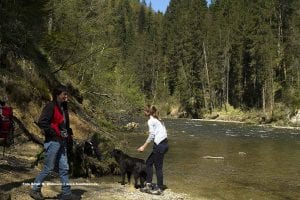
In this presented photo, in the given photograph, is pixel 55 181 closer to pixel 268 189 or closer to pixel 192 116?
pixel 268 189

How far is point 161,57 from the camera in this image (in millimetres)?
107938

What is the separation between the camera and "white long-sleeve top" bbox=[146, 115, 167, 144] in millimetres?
11680

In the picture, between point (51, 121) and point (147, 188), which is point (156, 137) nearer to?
point (147, 188)

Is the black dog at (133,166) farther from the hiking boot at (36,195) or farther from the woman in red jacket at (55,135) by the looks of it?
the hiking boot at (36,195)

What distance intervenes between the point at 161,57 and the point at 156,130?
317 feet

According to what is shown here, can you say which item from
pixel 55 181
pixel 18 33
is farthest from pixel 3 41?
pixel 55 181

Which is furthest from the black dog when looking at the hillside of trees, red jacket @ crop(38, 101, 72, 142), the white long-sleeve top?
the hillside of trees

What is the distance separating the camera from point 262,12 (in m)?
74.1

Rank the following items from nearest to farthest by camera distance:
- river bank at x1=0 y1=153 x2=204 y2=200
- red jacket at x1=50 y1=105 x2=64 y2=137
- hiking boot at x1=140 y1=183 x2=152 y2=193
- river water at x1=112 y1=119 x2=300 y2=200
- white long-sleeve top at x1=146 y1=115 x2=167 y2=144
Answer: red jacket at x1=50 y1=105 x2=64 y2=137 < river bank at x1=0 y1=153 x2=204 y2=200 < white long-sleeve top at x1=146 y1=115 x2=167 y2=144 < hiking boot at x1=140 y1=183 x2=152 y2=193 < river water at x1=112 y1=119 x2=300 y2=200

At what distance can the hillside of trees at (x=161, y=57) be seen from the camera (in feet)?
65.1

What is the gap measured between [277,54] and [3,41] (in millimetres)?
60150

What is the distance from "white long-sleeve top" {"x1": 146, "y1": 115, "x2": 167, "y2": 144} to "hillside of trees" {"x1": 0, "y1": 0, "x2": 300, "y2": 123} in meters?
7.32

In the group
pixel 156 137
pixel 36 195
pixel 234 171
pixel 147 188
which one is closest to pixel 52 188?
pixel 36 195

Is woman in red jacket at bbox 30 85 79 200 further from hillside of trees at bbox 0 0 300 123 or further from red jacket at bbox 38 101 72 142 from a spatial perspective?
hillside of trees at bbox 0 0 300 123
